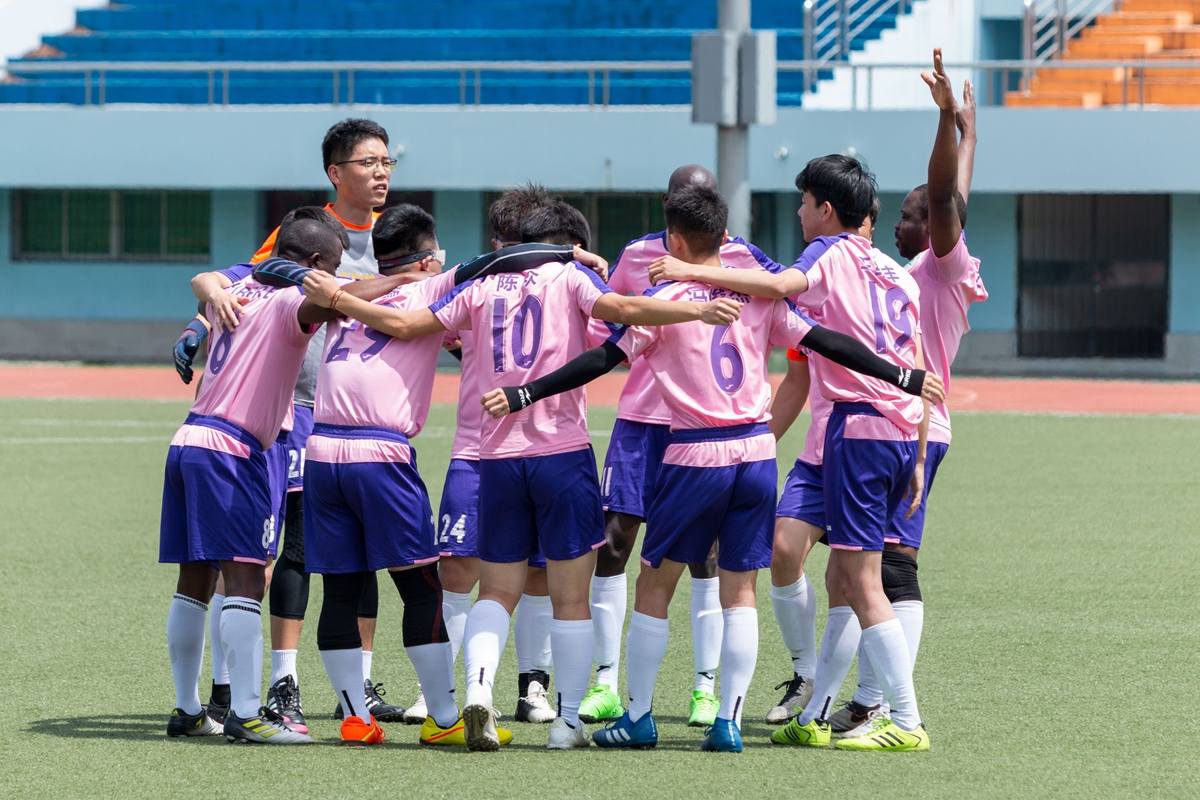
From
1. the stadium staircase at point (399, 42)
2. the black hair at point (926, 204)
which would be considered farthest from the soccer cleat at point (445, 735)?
the stadium staircase at point (399, 42)

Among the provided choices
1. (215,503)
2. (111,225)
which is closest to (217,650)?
(215,503)

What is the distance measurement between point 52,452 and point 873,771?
1019 centimetres

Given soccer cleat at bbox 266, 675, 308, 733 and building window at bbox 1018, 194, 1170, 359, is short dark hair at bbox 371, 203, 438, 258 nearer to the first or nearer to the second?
soccer cleat at bbox 266, 675, 308, 733

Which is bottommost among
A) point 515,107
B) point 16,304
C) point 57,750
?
point 57,750

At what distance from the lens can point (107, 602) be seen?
7.40m

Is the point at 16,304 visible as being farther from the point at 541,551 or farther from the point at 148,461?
the point at 541,551

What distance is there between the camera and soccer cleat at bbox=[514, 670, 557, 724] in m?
5.42

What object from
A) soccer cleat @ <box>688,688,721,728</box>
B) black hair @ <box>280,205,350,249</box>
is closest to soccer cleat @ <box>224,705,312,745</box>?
soccer cleat @ <box>688,688,721,728</box>

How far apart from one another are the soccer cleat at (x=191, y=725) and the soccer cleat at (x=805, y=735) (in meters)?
1.99

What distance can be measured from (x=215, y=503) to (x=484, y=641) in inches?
41.3

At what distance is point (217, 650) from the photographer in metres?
5.57

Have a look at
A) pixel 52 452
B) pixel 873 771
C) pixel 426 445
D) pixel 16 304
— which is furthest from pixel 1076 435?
pixel 16 304

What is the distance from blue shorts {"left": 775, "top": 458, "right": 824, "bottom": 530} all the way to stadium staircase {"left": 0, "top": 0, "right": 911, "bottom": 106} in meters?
18.4

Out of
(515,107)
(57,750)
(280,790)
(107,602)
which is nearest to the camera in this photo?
(280,790)
